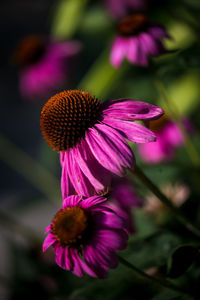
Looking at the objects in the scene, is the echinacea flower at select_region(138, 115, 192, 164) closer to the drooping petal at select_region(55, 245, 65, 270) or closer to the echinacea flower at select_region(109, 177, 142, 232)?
the echinacea flower at select_region(109, 177, 142, 232)

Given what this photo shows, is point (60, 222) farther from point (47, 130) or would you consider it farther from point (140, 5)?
point (140, 5)

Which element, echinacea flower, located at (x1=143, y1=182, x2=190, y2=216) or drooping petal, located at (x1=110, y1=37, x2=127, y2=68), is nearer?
drooping petal, located at (x1=110, y1=37, x2=127, y2=68)

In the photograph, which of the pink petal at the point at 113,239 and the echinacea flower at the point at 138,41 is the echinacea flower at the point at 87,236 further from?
the echinacea flower at the point at 138,41

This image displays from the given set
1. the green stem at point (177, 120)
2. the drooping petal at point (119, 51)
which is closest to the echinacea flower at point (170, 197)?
the green stem at point (177, 120)

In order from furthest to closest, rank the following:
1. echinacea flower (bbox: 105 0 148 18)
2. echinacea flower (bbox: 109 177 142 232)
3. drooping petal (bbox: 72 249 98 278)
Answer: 1. echinacea flower (bbox: 105 0 148 18)
2. echinacea flower (bbox: 109 177 142 232)
3. drooping petal (bbox: 72 249 98 278)

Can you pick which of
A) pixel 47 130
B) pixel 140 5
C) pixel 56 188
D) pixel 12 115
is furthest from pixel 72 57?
pixel 12 115

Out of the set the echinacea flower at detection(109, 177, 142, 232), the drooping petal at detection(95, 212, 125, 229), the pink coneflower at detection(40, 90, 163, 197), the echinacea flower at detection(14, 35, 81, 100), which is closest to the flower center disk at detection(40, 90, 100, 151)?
the pink coneflower at detection(40, 90, 163, 197)
